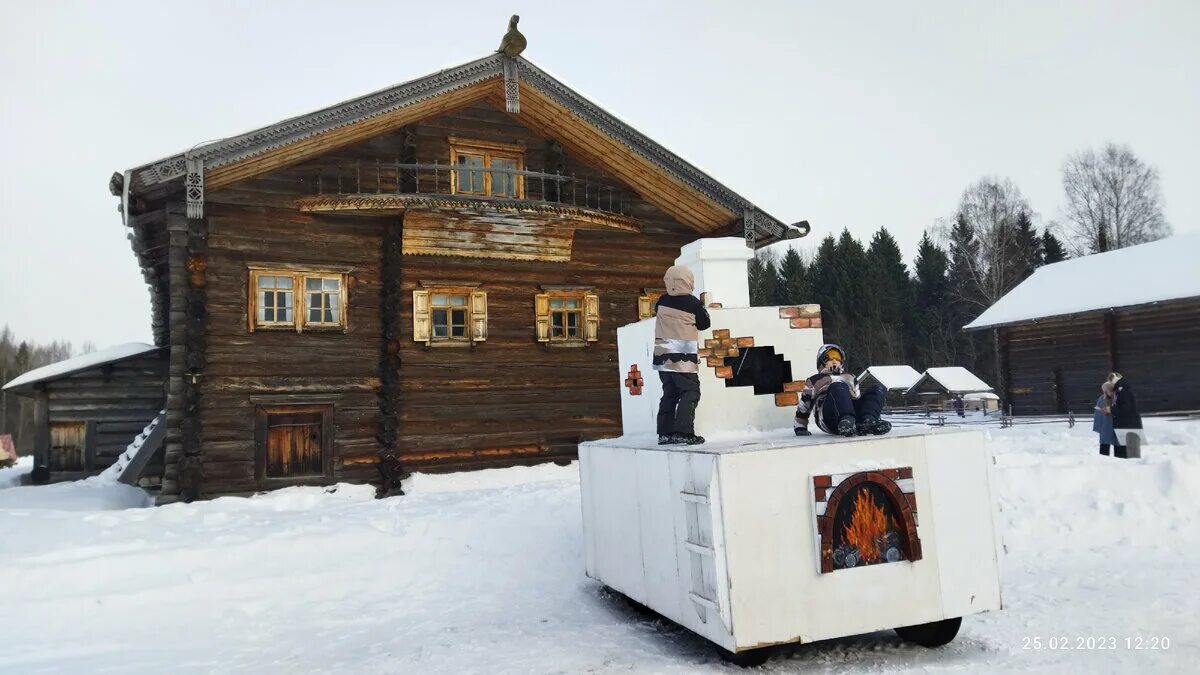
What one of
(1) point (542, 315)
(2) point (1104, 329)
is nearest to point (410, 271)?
(1) point (542, 315)

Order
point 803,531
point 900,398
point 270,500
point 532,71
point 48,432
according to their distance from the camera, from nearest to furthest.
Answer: point 803,531, point 270,500, point 532,71, point 48,432, point 900,398

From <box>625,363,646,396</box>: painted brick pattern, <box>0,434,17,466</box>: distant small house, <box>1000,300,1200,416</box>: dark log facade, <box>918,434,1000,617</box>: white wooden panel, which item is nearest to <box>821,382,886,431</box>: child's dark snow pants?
<box>918,434,1000,617</box>: white wooden panel

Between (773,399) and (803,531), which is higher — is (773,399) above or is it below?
above

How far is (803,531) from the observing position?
4793 mm

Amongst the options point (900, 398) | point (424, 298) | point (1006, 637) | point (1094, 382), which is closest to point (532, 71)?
point (424, 298)

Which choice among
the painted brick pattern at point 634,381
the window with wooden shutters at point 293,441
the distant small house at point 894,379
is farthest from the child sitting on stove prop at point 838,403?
the distant small house at point 894,379

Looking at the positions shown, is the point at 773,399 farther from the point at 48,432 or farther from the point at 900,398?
the point at 900,398

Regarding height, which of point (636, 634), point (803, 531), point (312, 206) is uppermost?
point (312, 206)

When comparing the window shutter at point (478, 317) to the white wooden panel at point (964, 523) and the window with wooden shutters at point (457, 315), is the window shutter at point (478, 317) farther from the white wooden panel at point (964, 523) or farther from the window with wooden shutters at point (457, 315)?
the white wooden panel at point (964, 523)

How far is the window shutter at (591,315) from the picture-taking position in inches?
573

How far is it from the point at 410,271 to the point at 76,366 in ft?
31.5

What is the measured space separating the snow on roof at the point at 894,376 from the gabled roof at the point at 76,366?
4026 centimetres

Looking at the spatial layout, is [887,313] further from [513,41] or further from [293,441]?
[293,441]

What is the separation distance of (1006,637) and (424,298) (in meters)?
10.4
